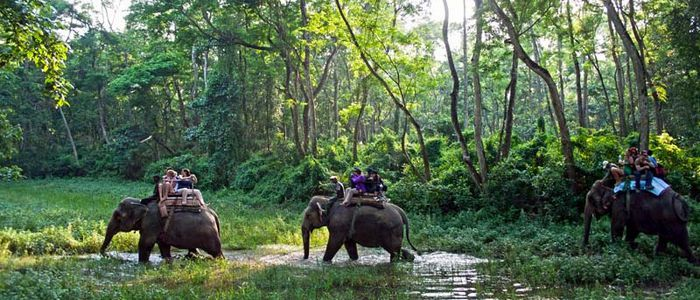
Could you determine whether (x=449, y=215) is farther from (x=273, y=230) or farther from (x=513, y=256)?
(x=513, y=256)

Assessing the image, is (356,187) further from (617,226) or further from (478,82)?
(478,82)

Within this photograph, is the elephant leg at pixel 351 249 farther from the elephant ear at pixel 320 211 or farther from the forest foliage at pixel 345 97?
the forest foliage at pixel 345 97

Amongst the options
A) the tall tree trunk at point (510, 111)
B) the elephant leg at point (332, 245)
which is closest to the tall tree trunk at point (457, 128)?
the tall tree trunk at point (510, 111)

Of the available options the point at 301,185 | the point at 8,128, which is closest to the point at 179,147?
the point at 301,185

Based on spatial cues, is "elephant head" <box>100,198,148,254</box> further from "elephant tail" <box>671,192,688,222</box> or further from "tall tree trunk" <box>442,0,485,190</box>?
"elephant tail" <box>671,192,688,222</box>

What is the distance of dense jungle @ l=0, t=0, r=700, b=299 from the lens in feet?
32.7

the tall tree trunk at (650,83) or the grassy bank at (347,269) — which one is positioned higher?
the tall tree trunk at (650,83)

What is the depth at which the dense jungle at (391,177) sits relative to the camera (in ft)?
32.7

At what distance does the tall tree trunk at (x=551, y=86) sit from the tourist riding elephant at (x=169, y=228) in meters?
9.19

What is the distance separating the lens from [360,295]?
9.44 metres

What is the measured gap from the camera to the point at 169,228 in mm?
13016

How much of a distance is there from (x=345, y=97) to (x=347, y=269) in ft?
80.4

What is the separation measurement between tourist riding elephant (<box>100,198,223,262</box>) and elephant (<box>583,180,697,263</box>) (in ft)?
25.0

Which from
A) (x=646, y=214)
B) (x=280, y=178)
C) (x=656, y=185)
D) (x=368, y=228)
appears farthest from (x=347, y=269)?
(x=280, y=178)
